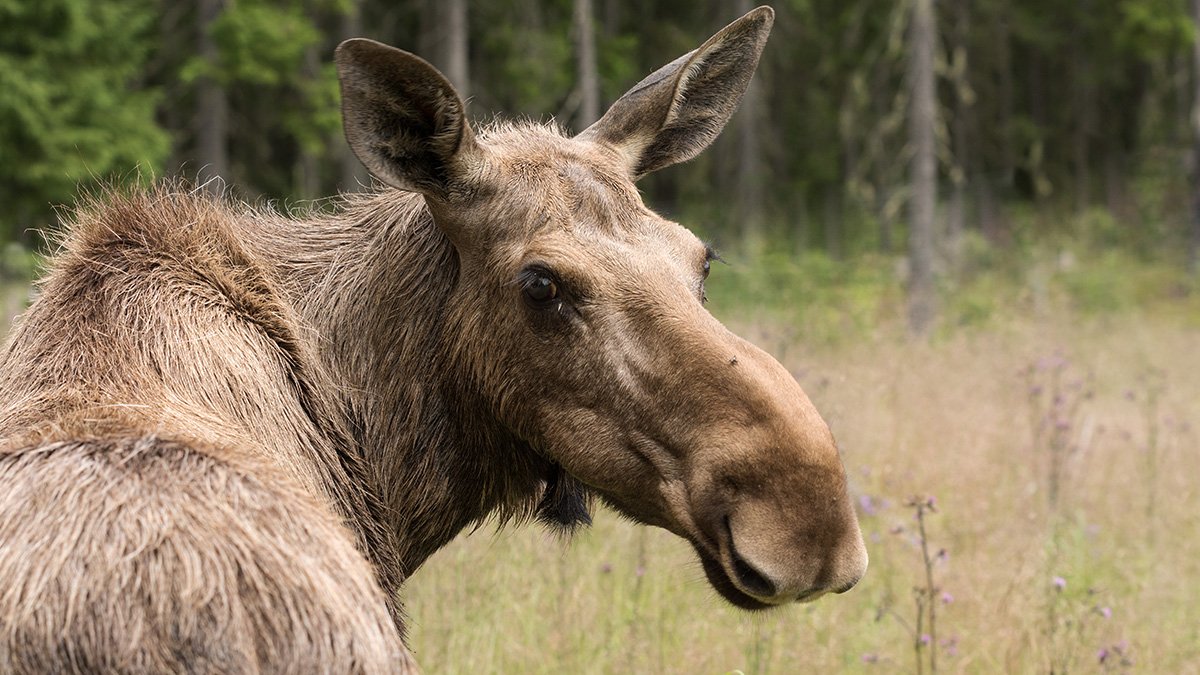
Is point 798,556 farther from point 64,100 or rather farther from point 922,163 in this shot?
point 64,100

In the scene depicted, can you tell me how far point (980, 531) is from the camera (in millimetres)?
6586

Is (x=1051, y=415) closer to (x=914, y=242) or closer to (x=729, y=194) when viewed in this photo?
(x=914, y=242)

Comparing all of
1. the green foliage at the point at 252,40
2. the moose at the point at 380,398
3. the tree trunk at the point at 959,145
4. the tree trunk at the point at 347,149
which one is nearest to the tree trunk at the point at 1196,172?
the tree trunk at the point at 959,145

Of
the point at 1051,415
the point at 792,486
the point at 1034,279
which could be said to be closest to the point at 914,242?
the point at 1034,279

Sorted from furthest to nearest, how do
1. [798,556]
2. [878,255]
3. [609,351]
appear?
1. [878,255]
2. [609,351]
3. [798,556]

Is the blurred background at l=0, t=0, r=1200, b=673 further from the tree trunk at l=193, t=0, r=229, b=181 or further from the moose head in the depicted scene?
the moose head

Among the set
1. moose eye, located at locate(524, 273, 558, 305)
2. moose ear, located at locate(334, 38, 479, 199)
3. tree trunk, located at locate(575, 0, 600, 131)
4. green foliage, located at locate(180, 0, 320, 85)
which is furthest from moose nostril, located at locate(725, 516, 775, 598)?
green foliage, located at locate(180, 0, 320, 85)

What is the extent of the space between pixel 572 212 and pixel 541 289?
253 millimetres

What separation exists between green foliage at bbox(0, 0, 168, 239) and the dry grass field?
16.2 m

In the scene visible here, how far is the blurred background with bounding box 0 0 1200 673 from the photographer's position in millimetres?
4777

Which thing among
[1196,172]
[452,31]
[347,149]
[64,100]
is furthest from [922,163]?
[64,100]

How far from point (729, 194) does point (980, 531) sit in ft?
89.8

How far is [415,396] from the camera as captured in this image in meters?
3.25

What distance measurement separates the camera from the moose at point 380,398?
1.90 m
